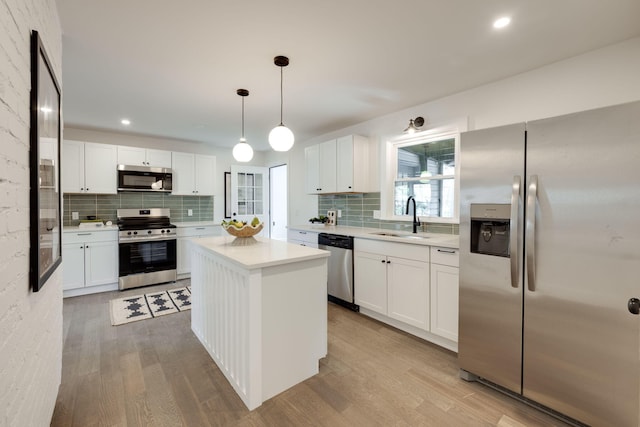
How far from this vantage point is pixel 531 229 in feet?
5.74

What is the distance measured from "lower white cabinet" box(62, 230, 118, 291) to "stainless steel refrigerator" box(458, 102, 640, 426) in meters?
4.60

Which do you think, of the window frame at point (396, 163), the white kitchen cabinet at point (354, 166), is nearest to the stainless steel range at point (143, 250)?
the white kitchen cabinet at point (354, 166)

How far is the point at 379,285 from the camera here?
10.1 feet

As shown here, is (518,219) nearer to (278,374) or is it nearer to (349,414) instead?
(349,414)

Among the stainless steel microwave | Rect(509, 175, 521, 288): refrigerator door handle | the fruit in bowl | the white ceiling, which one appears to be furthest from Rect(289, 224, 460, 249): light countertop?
the stainless steel microwave

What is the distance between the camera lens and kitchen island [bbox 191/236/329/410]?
1.80 meters

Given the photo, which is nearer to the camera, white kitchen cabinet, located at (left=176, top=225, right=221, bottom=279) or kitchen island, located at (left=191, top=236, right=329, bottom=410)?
kitchen island, located at (left=191, top=236, right=329, bottom=410)

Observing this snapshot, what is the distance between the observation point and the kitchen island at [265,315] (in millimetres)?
1802

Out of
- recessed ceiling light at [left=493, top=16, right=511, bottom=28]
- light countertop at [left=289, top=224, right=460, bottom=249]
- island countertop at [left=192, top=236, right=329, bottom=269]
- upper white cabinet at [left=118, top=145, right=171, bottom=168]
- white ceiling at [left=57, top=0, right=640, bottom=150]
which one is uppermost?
white ceiling at [left=57, top=0, right=640, bottom=150]

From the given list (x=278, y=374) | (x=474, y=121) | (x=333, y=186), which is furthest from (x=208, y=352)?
(x=474, y=121)

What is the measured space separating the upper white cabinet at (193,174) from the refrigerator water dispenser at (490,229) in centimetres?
447

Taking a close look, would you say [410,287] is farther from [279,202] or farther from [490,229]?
[279,202]

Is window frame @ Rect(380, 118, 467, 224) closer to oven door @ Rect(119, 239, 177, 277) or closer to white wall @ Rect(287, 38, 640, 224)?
white wall @ Rect(287, 38, 640, 224)

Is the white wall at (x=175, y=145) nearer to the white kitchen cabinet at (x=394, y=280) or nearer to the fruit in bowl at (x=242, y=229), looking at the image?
the fruit in bowl at (x=242, y=229)
